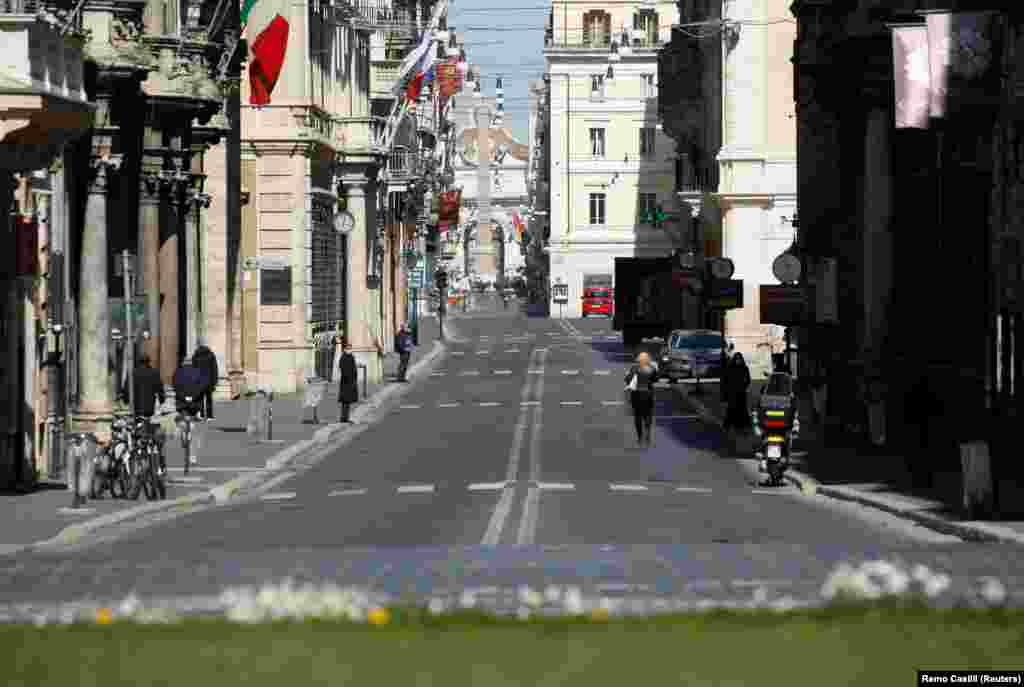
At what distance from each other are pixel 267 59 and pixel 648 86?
102589mm

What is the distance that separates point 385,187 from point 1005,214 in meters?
57.8

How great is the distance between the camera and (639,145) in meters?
159

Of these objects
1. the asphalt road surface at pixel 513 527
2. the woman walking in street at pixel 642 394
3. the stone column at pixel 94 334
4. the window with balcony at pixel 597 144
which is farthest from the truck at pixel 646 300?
the stone column at pixel 94 334

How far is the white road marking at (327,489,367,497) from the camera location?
36.6 metres

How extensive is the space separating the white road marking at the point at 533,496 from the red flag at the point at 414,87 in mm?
31065

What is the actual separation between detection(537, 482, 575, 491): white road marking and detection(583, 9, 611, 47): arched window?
134m

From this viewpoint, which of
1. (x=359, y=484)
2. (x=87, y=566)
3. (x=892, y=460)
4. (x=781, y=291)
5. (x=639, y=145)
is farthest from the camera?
(x=639, y=145)

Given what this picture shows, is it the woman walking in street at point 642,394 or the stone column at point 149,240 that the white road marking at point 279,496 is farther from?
the stone column at point 149,240

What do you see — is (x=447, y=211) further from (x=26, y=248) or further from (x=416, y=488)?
(x=26, y=248)

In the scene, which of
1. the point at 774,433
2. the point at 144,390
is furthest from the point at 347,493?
the point at 774,433

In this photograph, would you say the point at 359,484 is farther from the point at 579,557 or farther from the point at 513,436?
the point at 579,557

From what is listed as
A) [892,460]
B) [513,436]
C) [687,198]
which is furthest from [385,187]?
[892,460]

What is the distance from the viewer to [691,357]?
77.1 meters

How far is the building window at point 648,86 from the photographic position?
16125 cm
